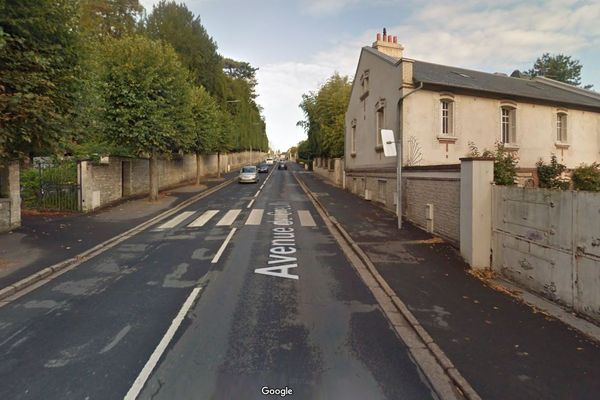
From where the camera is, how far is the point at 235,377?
3439 millimetres

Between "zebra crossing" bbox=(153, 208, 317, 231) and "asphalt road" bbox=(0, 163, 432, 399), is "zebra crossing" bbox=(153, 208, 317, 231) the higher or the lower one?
the higher one

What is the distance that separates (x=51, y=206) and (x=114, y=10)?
31130 millimetres

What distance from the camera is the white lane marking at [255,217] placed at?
12500 mm

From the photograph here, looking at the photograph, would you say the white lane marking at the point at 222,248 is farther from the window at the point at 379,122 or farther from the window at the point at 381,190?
the window at the point at 379,122

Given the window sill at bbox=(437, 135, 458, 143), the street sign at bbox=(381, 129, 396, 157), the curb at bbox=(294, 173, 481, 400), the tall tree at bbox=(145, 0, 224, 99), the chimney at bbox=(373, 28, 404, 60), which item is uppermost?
the tall tree at bbox=(145, 0, 224, 99)

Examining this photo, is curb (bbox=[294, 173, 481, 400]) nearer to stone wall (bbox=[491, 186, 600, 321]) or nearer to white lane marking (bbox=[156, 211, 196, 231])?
stone wall (bbox=[491, 186, 600, 321])

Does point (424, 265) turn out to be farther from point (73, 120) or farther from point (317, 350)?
point (73, 120)

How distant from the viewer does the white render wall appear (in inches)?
573

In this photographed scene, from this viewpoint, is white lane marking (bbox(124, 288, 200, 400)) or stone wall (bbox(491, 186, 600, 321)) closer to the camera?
white lane marking (bbox(124, 288, 200, 400))

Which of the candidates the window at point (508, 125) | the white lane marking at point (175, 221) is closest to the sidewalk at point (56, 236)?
the white lane marking at point (175, 221)

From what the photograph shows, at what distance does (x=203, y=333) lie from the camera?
4363 millimetres

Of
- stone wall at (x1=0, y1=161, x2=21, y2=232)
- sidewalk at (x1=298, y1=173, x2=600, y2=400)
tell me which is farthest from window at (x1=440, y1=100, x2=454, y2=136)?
stone wall at (x1=0, y1=161, x2=21, y2=232)

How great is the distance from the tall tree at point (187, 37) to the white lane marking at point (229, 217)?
2466 cm

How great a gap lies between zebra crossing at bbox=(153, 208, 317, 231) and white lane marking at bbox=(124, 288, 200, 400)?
6.79m
